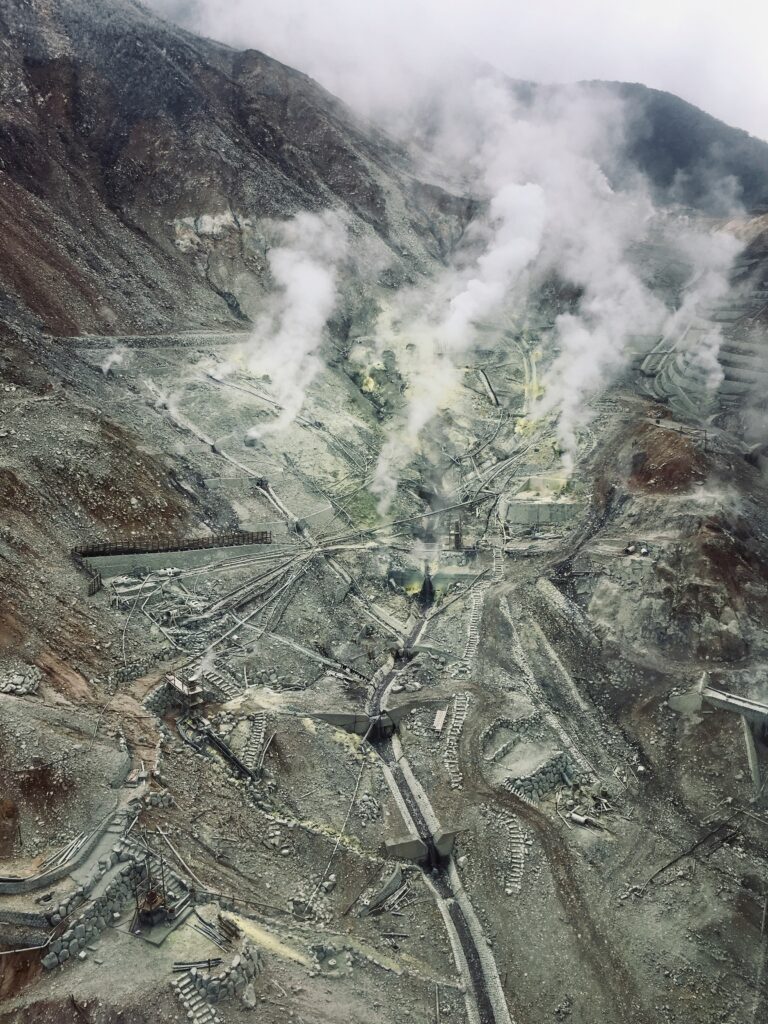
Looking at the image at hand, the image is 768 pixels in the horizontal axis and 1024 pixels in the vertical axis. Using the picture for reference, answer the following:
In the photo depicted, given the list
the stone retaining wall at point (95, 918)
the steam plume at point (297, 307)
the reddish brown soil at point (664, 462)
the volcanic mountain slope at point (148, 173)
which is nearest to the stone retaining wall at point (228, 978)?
the stone retaining wall at point (95, 918)

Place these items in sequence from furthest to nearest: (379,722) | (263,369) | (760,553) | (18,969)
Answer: (263,369)
(760,553)
(379,722)
(18,969)

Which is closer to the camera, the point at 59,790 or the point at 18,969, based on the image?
the point at 18,969

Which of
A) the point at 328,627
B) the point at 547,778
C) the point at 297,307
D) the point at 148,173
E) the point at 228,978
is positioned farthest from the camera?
the point at 148,173

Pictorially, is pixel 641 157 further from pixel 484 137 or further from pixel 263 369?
pixel 263 369

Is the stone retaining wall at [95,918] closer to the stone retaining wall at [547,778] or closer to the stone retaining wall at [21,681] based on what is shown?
the stone retaining wall at [21,681]

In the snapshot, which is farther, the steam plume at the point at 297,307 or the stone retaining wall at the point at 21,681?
the steam plume at the point at 297,307

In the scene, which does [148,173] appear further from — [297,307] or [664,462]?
[664,462]

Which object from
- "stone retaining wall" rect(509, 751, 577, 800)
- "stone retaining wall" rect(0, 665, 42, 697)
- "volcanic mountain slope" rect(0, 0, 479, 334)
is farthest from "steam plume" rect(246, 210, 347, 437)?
"stone retaining wall" rect(509, 751, 577, 800)

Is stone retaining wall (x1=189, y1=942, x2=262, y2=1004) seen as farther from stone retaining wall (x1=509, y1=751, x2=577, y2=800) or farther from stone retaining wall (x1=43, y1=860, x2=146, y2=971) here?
stone retaining wall (x1=509, y1=751, x2=577, y2=800)

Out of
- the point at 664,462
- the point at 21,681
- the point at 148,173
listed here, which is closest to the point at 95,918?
the point at 21,681

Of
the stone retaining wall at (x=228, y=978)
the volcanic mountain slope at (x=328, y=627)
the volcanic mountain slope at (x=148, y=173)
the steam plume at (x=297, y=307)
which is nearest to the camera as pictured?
the stone retaining wall at (x=228, y=978)

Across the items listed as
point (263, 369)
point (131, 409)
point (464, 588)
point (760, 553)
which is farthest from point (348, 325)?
point (760, 553)
